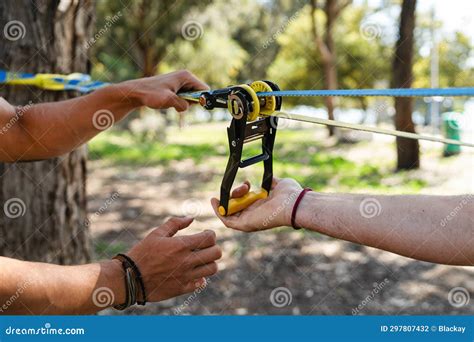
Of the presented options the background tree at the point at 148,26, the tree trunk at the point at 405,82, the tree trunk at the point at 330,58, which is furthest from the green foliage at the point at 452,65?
the tree trunk at the point at 405,82

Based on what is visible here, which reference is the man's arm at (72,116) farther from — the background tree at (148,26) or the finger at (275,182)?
the background tree at (148,26)

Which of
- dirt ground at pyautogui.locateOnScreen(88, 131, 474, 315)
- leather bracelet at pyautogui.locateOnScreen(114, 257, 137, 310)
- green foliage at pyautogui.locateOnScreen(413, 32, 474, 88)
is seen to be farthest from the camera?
green foliage at pyautogui.locateOnScreen(413, 32, 474, 88)

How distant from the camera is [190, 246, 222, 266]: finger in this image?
69.9 inches

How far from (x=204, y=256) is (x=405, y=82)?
7.44 metres

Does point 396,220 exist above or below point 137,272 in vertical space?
above

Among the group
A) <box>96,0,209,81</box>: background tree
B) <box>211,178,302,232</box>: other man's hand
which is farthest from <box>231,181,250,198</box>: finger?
<box>96,0,209,81</box>: background tree

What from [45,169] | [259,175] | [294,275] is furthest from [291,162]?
[45,169]

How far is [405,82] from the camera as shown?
27.9 feet

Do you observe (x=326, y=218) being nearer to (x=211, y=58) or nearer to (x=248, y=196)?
(x=248, y=196)

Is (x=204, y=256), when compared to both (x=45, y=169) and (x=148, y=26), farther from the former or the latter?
(x=148, y=26)

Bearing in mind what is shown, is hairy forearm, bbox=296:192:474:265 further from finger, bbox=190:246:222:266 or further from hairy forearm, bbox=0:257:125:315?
hairy forearm, bbox=0:257:125:315

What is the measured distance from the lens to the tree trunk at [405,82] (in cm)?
818

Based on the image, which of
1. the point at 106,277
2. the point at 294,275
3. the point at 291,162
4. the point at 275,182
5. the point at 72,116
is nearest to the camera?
the point at 106,277

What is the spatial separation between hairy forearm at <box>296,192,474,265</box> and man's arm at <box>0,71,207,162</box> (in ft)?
2.75
